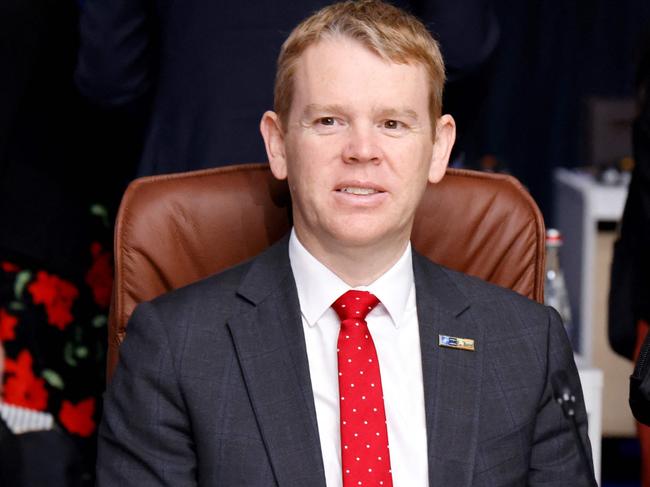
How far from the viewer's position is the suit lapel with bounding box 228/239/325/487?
5.57 ft

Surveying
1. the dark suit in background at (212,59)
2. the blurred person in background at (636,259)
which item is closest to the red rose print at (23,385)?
the dark suit in background at (212,59)

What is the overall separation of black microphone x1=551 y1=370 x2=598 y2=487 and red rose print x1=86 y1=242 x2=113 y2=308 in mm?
1323

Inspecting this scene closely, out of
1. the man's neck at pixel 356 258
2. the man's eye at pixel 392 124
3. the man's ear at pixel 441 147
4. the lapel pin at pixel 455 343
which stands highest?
the man's eye at pixel 392 124

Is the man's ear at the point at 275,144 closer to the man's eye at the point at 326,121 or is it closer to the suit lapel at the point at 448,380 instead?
the man's eye at the point at 326,121

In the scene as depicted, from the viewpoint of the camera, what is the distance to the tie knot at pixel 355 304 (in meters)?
1.81

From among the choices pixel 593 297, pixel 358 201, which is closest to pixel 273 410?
pixel 358 201

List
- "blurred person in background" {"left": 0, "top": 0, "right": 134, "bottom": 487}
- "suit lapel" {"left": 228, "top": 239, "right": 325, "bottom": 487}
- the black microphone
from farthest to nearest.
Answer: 1. "blurred person in background" {"left": 0, "top": 0, "right": 134, "bottom": 487}
2. "suit lapel" {"left": 228, "top": 239, "right": 325, "bottom": 487}
3. the black microphone

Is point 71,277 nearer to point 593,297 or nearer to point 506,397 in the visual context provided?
point 506,397

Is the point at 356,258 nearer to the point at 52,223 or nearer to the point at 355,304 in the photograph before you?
the point at 355,304

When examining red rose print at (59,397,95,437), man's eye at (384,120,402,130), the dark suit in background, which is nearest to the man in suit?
man's eye at (384,120,402,130)

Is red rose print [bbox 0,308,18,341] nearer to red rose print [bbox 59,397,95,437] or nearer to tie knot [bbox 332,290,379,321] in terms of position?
red rose print [bbox 59,397,95,437]

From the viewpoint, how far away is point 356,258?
183 cm

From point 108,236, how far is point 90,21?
1.91ft

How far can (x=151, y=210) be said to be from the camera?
6.42 ft
